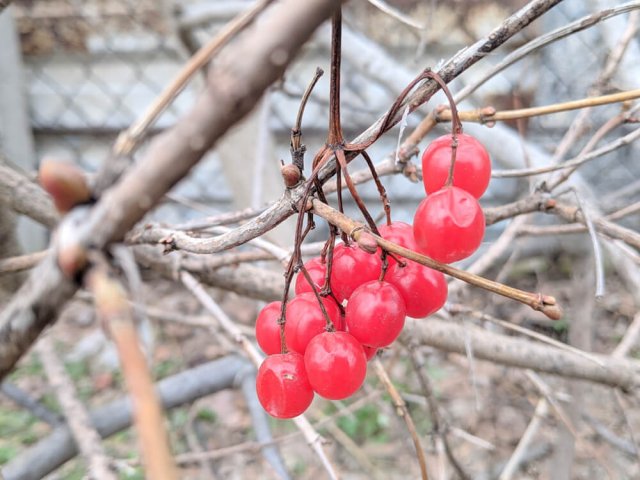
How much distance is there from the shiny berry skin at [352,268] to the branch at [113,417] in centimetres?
54

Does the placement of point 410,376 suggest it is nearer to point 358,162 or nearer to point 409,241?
point 358,162

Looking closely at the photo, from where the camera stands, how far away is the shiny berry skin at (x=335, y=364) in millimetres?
489

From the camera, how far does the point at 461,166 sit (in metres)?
0.50

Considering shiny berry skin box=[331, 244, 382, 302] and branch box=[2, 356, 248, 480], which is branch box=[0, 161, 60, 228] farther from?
shiny berry skin box=[331, 244, 382, 302]

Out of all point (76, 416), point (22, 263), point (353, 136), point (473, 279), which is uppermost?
point (353, 136)

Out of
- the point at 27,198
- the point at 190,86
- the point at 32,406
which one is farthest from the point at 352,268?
the point at 190,86

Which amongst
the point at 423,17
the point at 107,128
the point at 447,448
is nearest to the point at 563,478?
the point at 447,448

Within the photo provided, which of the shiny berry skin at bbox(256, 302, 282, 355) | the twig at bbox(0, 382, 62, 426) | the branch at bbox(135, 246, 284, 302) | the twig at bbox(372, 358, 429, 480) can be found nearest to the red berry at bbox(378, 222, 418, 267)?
the shiny berry skin at bbox(256, 302, 282, 355)

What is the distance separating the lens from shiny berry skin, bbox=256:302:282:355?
1.85ft

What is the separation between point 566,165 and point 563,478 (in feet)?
3.00

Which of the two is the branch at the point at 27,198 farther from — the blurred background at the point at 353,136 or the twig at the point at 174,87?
the twig at the point at 174,87

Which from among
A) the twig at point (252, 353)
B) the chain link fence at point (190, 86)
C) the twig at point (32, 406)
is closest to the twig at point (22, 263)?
the twig at point (252, 353)

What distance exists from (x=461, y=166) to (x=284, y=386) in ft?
0.83

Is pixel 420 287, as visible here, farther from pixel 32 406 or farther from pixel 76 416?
pixel 32 406
